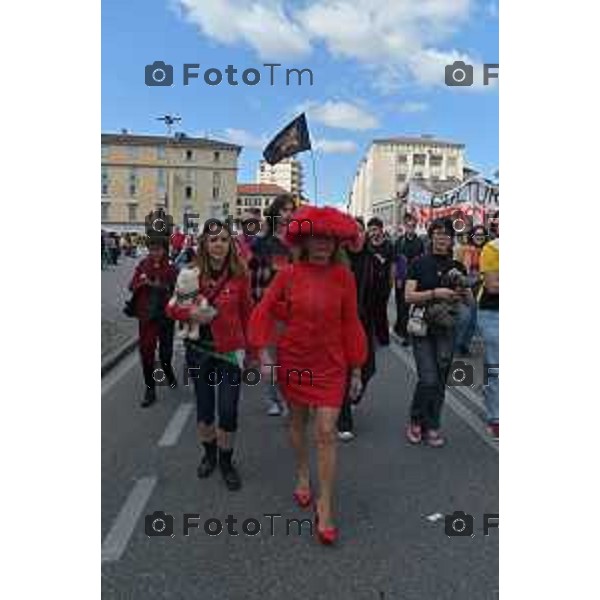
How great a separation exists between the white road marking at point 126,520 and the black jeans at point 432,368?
2132 millimetres

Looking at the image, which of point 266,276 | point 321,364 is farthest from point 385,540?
point 266,276

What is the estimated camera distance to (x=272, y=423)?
6.29m

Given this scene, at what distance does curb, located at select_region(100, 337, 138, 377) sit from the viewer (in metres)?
8.95

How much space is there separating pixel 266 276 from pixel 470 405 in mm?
2352

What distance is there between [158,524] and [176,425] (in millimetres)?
2157

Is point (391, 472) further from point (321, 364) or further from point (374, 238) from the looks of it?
point (374, 238)

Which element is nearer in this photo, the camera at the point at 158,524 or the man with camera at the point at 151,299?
the camera at the point at 158,524

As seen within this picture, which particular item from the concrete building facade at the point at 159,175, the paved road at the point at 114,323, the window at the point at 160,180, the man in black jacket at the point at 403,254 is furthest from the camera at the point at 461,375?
the concrete building facade at the point at 159,175

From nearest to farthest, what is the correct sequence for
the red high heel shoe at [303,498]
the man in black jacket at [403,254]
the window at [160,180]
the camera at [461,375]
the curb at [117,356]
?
the red high heel shoe at [303,498] < the camera at [461,375] < the curb at [117,356] < the man in black jacket at [403,254] < the window at [160,180]

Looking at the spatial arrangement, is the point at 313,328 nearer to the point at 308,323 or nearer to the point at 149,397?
the point at 308,323

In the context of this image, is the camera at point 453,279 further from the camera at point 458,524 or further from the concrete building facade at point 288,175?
the concrete building facade at point 288,175

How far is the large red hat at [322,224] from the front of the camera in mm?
3891

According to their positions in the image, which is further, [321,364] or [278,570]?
[321,364]

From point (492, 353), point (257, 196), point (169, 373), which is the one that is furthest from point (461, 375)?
point (257, 196)
